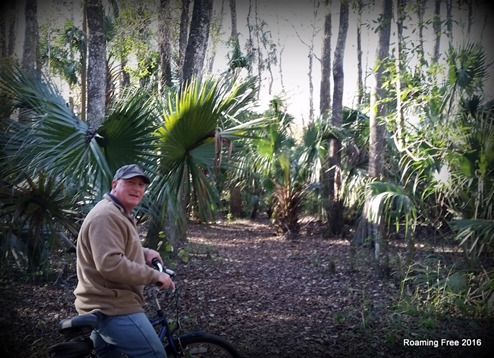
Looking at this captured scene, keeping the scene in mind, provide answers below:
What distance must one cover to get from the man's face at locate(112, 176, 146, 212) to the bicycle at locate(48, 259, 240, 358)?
0.49 metres

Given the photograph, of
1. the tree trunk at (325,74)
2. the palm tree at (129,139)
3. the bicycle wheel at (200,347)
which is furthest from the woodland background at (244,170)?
the tree trunk at (325,74)

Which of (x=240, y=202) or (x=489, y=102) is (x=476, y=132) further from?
(x=240, y=202)

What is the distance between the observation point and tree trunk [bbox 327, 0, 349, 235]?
38.0 ft

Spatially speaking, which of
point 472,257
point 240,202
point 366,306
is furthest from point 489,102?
point 240,202

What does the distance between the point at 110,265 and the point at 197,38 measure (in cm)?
581

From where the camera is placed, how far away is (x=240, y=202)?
16281mm

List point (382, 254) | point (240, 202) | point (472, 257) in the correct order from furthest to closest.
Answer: point (240, 202) → point (382, 254) → point (472, 257)

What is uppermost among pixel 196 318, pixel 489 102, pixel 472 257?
pixel 489 102

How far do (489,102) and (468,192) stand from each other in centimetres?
190

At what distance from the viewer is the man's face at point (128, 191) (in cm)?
304

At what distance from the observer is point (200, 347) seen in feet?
11.2

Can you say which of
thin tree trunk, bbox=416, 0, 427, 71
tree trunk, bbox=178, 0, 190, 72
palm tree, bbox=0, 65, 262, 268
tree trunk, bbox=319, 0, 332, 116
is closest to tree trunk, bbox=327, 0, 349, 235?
tree trunk, bbox=319, 0, 332, 116

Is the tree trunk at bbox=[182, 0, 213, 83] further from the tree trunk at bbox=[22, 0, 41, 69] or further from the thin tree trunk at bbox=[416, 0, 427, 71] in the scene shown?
the tree trunk at bbox=[22, 0, 41, 69]

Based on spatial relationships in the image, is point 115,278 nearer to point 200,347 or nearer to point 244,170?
point 200,347
